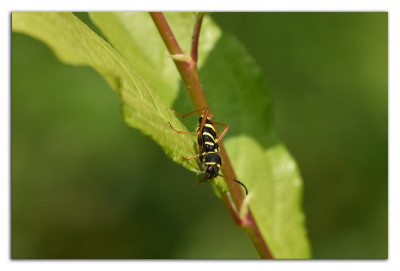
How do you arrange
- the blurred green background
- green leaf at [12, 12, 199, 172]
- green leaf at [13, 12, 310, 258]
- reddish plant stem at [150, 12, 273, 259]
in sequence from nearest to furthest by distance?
green leaf at [12, 12, 199, 172] → reddish plant stem at [150, 12, 273, 259] → green leaf at [13, 12, 310, 258] → the blurred green background

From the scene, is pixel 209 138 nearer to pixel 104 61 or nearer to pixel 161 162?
pixel 104 61

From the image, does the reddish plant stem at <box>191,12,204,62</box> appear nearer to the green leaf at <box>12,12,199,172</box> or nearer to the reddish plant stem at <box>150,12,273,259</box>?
the reddish plant stem at <box>150,12,273,259</box>

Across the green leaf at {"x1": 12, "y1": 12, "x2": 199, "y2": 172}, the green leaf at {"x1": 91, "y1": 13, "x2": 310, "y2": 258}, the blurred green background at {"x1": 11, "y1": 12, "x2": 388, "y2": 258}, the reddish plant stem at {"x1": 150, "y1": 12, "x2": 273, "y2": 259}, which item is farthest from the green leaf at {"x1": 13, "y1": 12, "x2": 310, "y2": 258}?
the blurred green background at {"x1": 11, "y1": 12, "x2": 388, "y2": 258}

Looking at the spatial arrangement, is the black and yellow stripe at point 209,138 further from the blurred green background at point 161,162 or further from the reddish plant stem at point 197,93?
the blurred green background at point 161,162

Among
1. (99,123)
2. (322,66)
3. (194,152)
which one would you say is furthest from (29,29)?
(322,66)

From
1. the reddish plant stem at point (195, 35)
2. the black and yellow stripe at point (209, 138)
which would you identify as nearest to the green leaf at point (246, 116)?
the black and yellow stripe at point (209, 138)
